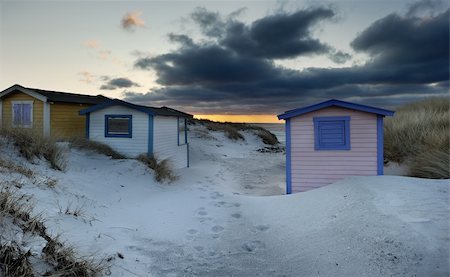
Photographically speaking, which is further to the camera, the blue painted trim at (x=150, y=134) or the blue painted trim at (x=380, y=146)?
the blue painted trim at (x=150, y=134)

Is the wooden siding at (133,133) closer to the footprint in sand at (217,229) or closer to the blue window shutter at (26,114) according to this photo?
the blue window shutter at (26,114)

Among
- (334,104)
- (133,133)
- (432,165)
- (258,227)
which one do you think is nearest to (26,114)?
(133,133)

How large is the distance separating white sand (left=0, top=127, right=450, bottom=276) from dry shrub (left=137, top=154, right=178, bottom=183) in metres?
2.11

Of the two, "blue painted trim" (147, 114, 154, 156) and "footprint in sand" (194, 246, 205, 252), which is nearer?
"footprint in sand" (194, 246, 205, 252)

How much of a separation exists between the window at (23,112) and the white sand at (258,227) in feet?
28.7

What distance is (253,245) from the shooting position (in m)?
5.61

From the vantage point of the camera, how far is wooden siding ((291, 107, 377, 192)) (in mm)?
9508

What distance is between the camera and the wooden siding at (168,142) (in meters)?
14.0

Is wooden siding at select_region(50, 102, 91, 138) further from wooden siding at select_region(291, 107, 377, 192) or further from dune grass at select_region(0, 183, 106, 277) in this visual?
dune grass at select_region(0, 183, 106, 277)

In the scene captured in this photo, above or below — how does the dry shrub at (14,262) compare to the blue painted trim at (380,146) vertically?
below

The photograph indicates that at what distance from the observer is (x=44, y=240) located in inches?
145

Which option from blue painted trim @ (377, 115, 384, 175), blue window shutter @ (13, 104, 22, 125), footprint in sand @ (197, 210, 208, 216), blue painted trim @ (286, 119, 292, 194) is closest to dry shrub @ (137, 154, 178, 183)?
footprint in sand @ (197, 210, 208, 216)

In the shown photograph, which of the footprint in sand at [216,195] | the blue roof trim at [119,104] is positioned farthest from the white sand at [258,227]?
the blue roof trim at [119,104]

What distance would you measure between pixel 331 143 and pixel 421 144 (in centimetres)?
426
